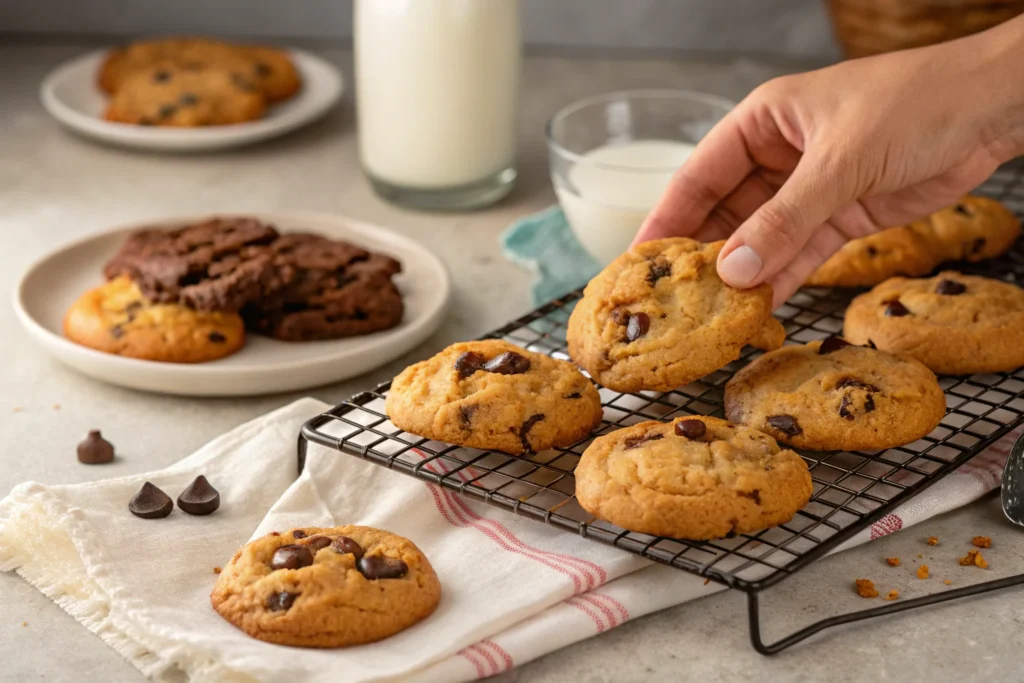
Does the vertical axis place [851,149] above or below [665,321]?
above

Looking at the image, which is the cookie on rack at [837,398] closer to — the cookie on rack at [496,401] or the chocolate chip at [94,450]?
the cookie on rack at [496,401]

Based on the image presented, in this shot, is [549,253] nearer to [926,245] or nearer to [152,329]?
[926,245]

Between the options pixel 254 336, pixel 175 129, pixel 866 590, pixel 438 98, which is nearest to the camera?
pixel 866 590

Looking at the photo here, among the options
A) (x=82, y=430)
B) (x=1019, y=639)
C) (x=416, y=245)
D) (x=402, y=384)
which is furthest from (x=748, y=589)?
(x=416, y=245)

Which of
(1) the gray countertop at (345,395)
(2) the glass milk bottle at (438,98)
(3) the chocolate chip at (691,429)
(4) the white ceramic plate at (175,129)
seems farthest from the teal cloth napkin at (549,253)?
(3) the chocolate chip at (691,429)

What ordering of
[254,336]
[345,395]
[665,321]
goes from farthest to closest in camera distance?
[254,336] < [345,395] < [665,321]

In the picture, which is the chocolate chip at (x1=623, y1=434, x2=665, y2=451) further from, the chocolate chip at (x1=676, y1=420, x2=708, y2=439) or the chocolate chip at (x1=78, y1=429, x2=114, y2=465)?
the chocolate chip at (x1=78, y1=429, x2=114, y2=465)

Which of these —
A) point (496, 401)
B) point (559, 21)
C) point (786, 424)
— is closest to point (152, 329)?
point (496, 401)

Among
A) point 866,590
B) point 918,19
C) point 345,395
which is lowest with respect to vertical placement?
point 345,395
